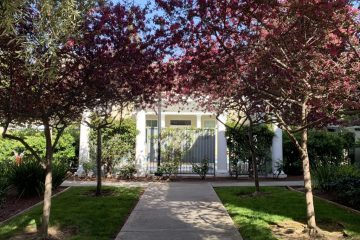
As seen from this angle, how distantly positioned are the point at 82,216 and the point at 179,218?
1874 millimetres

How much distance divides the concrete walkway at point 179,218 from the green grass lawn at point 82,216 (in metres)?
0.27

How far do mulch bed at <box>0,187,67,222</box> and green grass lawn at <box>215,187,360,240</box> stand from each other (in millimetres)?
4518

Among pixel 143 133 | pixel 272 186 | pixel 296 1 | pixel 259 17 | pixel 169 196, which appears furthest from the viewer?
pixel 143 133

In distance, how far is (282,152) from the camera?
16094 mm

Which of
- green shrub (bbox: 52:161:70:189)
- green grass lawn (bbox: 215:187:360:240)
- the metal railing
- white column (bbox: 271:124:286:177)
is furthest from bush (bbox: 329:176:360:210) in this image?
green shrub (bbox: 52:161:70:189)

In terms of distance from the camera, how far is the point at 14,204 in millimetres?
10547

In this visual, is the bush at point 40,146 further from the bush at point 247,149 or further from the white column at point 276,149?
the white column at point 276,149

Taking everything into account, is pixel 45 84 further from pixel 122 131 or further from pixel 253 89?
pixel 122 131

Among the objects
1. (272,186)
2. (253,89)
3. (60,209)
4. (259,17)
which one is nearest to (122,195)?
(60,209)

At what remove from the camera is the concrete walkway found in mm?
7398

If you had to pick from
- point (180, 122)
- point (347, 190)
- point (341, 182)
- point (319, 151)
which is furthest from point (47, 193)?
point (180, 122)

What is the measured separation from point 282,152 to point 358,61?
31.6 ft

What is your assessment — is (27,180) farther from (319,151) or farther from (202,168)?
(319,151)

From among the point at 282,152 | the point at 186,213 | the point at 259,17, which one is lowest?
the point at 186,213
